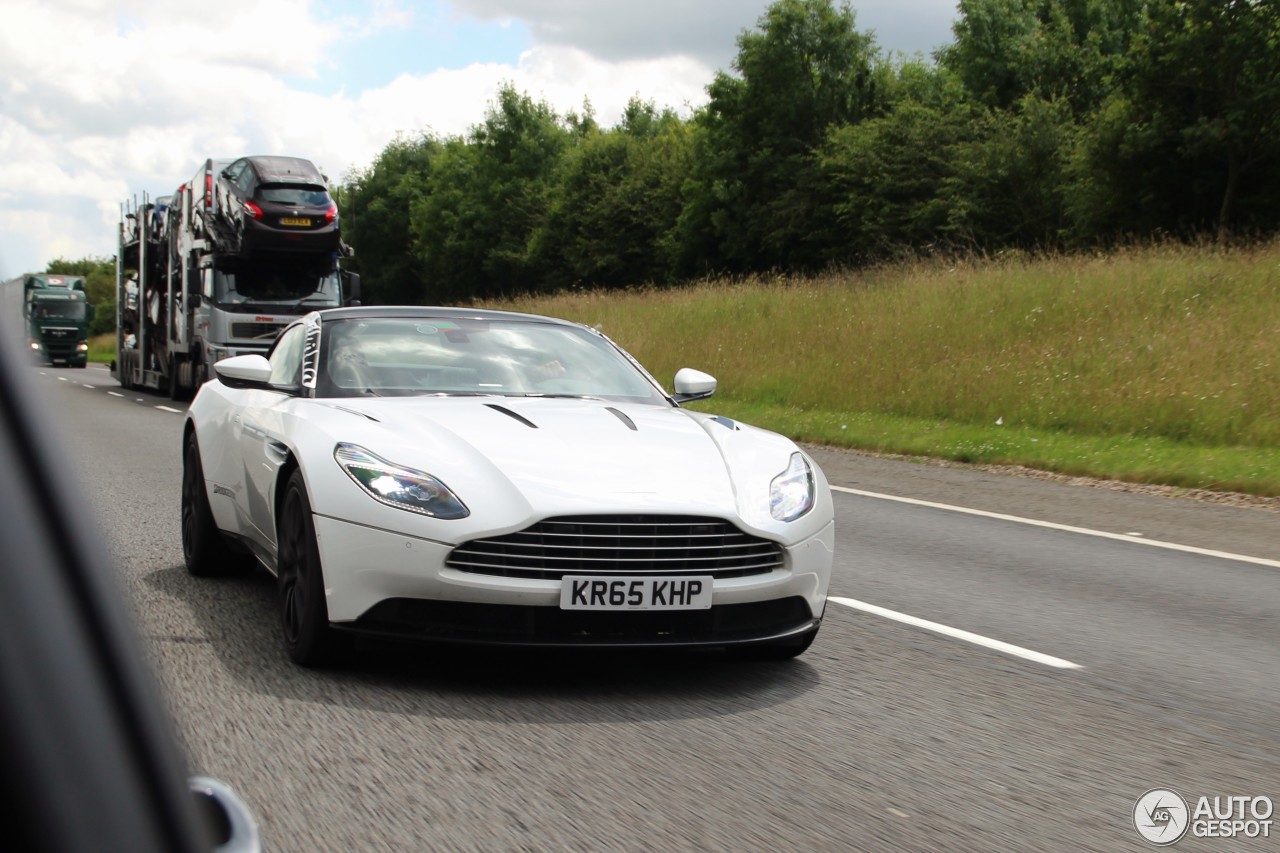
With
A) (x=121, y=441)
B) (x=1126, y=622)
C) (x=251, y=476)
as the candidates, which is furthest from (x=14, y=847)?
(x=121, y=441)

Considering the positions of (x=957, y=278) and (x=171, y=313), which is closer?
(x=957, y=278)

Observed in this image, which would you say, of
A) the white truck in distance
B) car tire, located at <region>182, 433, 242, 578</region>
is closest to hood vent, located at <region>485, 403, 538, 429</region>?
car tire, located at <region>182, 433, 242, 578</region>

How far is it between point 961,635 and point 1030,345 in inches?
551

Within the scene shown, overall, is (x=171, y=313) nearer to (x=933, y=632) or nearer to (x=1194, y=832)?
(x=933, y=632)

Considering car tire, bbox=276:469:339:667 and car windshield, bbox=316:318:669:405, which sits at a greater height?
car windshield, bbox=316:318:669:405

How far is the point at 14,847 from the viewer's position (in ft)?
2.57

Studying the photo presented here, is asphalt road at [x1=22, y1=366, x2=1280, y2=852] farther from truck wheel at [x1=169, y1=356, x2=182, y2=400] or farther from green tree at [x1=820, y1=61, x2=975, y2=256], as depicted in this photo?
green tree at [x1=820, y1=61, x2=975, y2=256]

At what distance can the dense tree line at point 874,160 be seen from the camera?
41344 mm

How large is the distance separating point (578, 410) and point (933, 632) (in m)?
1.92

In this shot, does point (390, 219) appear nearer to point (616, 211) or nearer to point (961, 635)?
point (616, 211)

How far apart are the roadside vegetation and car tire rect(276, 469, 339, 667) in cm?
959

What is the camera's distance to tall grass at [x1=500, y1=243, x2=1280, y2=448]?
1598 centimetres

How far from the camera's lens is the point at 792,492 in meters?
5.34
